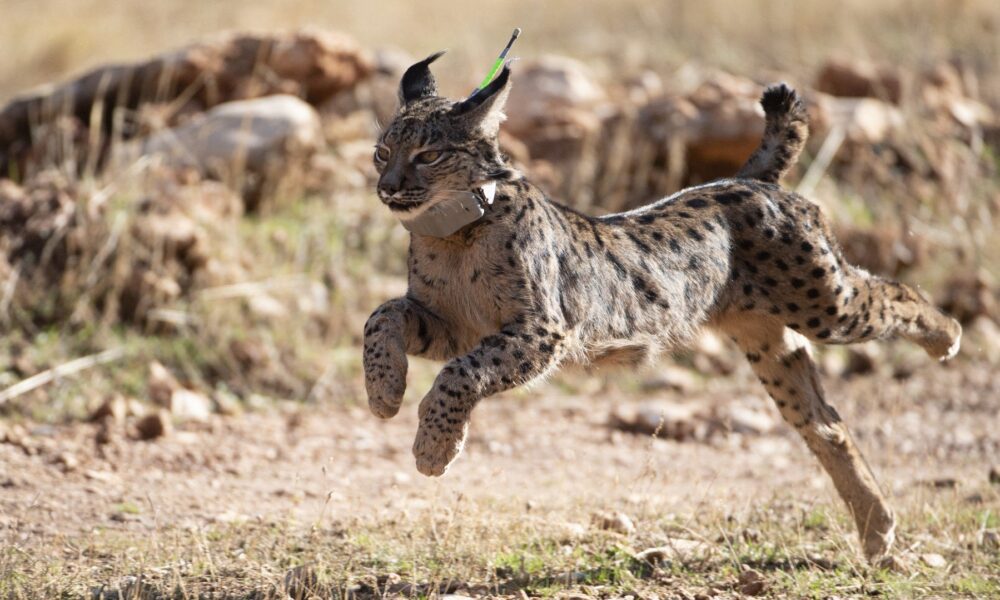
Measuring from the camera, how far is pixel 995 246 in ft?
44.2

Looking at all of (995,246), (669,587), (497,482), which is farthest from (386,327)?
(995,246)

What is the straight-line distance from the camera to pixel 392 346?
5867mm

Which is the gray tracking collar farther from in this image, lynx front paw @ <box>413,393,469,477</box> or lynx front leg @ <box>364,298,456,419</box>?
lynx front paw @ <box>413,393,469,477</box>

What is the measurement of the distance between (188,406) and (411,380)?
2.02 metres

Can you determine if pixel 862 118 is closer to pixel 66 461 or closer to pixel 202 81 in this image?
pixel 202 81

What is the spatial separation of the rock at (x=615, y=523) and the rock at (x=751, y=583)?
0.84 m

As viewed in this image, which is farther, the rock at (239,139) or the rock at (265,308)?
the rock at (239,139)

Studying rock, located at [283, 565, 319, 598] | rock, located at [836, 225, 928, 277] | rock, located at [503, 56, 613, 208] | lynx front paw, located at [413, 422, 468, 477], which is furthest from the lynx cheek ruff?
rock, located at [836, 225, 928, 277]

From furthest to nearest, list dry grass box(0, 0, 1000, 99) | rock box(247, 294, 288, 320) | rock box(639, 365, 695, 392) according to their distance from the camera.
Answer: dry grass box(0, 0, 1000, 99), rock box(639, 365, 695, 392), rock box(247, 294, 288, 320)

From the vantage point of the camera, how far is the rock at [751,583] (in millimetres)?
6098

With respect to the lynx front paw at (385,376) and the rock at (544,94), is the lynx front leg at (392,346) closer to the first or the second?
the lynx front paw at (385,376)

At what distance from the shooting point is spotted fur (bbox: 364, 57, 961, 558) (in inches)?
234

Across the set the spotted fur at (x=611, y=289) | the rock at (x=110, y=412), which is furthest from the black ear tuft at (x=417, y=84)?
the rock at (x=110, y=412)

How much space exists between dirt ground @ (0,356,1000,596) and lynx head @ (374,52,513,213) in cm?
157
